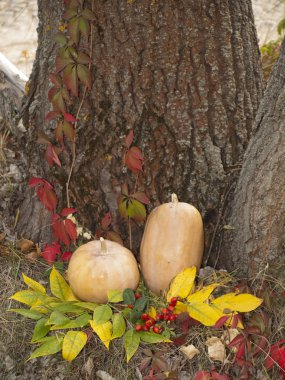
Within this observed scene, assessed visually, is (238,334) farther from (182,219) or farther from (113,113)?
(113,113)

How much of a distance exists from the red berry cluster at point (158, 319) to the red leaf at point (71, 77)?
35.3 inches

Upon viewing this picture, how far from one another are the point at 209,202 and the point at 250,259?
35cm

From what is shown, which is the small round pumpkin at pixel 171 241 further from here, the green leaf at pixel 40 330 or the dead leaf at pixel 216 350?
the green leaf at pixel 40 330

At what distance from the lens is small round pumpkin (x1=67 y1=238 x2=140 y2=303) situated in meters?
2.32

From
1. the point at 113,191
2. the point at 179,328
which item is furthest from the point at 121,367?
the point at 113,191

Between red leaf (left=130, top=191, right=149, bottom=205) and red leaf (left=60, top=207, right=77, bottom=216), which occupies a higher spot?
red leaf (left=130, top=191, right=149, bottom=205)

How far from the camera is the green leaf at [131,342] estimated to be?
2150 millimetres

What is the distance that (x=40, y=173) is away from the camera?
9.00 feet

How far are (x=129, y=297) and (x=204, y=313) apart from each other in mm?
283

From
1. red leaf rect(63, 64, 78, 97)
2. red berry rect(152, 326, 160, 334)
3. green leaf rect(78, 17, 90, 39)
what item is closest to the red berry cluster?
red berry rect(152, 326, 160, 334)

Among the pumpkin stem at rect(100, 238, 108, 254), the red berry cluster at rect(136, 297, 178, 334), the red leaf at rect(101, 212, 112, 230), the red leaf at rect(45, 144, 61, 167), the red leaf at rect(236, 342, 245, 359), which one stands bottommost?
the red leaf at rect(236, 342, 245, 359)

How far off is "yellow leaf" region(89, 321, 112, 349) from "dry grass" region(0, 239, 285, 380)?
62mm

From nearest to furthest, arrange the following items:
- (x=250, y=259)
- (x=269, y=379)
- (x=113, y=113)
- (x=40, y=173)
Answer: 1. (x=269, y=379)
2. (x=250, y=259)
3. (x=113, y=113)
4. (x=40, y=173)

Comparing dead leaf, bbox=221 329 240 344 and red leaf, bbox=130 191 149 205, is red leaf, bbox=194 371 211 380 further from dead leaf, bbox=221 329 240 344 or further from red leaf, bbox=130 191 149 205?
red leaf, bbox=130 191 149 205
